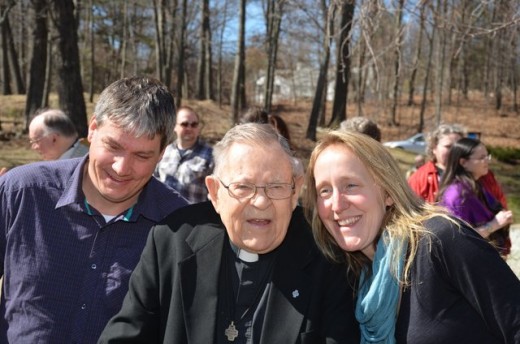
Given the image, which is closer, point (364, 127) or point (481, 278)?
point (481, 278)

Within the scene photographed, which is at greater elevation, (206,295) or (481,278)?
(481,278)

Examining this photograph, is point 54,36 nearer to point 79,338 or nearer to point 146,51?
point 79,338

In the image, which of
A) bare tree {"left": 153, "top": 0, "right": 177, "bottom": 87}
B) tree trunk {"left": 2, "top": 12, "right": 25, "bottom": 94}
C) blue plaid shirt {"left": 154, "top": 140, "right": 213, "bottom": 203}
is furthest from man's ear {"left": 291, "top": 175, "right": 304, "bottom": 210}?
tree trunk {"left": 2, "top": 12, "right": 25, "bottom": 94}

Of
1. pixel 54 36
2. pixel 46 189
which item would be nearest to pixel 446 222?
pixel 46 189

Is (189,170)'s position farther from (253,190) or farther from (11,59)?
(11,59)

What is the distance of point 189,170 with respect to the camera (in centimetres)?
602

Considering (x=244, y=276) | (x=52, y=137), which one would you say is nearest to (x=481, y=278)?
(x=244, y=276)

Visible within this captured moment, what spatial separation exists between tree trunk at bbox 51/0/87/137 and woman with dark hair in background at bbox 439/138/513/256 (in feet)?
29.0

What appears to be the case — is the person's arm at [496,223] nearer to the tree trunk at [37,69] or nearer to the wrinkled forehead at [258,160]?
the wrinkled forehead at [258,160]

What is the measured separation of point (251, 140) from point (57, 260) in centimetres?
97

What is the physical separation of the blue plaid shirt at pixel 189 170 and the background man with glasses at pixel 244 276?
3781 millimetres

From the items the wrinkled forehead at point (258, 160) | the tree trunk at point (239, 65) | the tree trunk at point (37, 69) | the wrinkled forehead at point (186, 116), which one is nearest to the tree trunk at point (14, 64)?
the tree trunk at point (37, 69)

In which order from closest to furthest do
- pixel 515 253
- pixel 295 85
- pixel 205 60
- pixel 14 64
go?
1. pixel 515 253
2. pixel 14 64
3. pixel 205 60
4. pixel 295 85

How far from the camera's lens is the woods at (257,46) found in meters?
6.07
